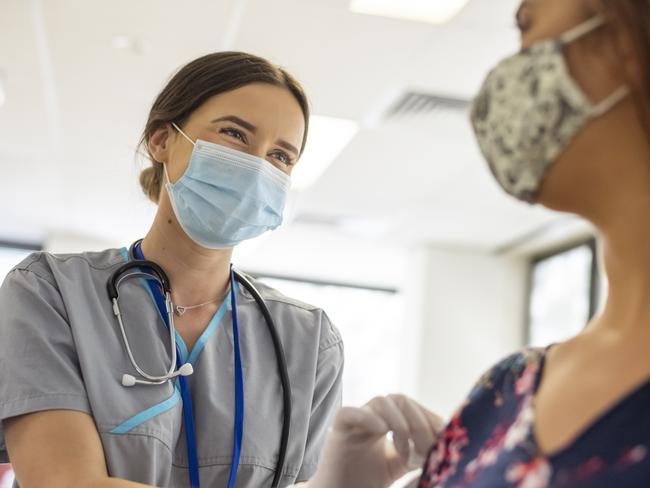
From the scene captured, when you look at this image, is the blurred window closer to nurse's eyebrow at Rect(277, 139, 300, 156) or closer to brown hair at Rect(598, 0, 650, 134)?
nurse's eyebrow at Rect(277, 139, 300, 156)

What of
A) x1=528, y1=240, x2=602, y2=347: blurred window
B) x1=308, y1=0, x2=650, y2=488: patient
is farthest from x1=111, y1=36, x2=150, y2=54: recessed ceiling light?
x1=528, y1=240, x2=602, y2=347: blurred window

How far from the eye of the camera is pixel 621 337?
79 centimetres

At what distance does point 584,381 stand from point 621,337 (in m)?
0.05

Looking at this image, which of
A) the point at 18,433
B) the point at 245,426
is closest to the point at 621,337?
the point at 245,426

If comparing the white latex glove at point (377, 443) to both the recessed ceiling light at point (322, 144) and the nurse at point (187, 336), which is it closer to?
the nurse at point (187, 336)

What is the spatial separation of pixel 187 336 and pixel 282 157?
0.38 m

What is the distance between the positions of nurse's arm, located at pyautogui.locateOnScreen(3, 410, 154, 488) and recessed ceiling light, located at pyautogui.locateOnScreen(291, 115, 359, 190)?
293 cm

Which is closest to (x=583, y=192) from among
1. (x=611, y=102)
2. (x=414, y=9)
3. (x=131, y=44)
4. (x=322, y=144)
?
(x=611, y=102)

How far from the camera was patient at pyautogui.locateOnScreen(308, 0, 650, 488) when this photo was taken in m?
0.73

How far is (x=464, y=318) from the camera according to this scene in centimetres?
686

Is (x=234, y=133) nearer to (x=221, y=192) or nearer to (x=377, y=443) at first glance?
(x=221, y=192)

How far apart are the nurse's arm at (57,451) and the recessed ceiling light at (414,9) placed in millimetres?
2230

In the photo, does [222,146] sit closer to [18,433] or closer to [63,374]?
[63,374]

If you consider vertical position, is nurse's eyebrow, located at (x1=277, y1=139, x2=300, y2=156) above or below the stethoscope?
above
